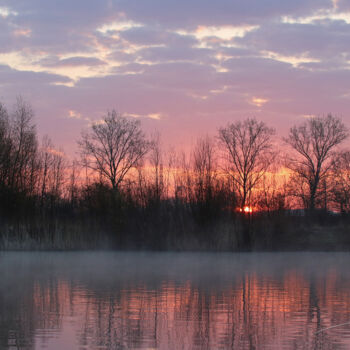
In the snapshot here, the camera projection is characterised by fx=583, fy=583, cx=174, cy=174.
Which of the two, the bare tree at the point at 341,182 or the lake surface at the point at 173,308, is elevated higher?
the bare tree at the point at 341,182

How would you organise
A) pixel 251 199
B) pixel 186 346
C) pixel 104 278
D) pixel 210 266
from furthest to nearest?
pixel 251 199 → pixel 210 266 → pixel 104 278 → pixel 186 346

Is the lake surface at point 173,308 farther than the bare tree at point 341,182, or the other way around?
the bare tree at point 341,182

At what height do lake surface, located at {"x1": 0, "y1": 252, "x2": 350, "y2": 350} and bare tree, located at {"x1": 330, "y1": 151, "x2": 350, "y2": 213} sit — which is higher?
bare tree, located at {"x1": 330, "y1": 151, "x2": 350, "y2": 213}

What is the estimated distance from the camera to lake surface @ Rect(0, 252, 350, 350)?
7133mm

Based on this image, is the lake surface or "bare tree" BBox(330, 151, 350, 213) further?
"bare tree" BBox(330, 151, 350, 213)

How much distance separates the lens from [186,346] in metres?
6.84

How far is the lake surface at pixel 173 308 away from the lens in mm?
7133

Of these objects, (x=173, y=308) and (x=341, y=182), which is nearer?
(x=173, y=308)

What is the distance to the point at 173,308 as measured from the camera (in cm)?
962

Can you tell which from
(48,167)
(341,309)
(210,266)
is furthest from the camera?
(48,167)

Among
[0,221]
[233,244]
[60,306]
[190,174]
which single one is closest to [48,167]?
[0,221]

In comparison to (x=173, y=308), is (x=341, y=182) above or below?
above

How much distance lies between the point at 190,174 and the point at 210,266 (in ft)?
26.4

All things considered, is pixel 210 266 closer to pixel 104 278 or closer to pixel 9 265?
pixel 104 278
